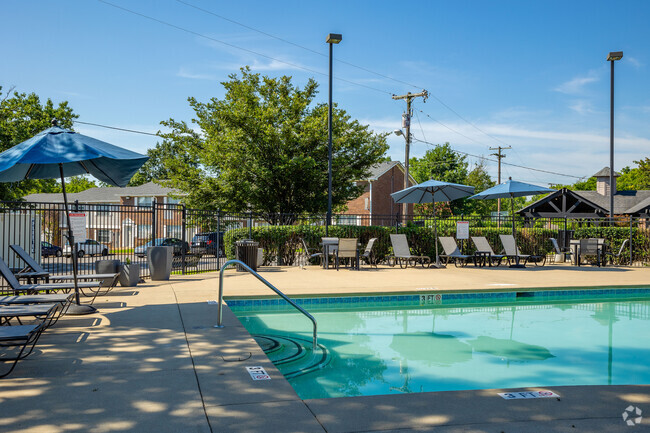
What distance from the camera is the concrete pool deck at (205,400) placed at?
2.81 metres

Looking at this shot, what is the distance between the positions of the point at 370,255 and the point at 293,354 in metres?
10.3

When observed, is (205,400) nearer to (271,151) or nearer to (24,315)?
(24,315)

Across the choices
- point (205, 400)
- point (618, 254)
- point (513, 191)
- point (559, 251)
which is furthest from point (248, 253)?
point (618, 254)

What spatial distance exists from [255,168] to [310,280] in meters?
12.9

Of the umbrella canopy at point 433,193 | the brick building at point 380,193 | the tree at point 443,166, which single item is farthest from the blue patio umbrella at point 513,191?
the tree at point 443,166

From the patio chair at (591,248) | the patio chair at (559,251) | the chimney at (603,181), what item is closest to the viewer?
the patio chair at (591,248)

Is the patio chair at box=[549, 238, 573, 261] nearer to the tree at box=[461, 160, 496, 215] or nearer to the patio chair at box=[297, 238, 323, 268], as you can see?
the patio chair at box=[297, 238, 323, 268]

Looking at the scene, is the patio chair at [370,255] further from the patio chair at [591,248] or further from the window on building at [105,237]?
the window on building at [105,237]

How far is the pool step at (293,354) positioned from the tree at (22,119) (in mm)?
25416

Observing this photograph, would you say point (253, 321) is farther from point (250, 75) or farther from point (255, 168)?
point (250, 75)

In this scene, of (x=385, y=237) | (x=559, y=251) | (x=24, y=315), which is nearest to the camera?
(x=24, y=315)

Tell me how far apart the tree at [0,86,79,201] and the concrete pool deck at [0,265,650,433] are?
A: 2502 cm

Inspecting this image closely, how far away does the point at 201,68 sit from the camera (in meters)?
17.4

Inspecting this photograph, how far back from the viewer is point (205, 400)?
3.21 metres
